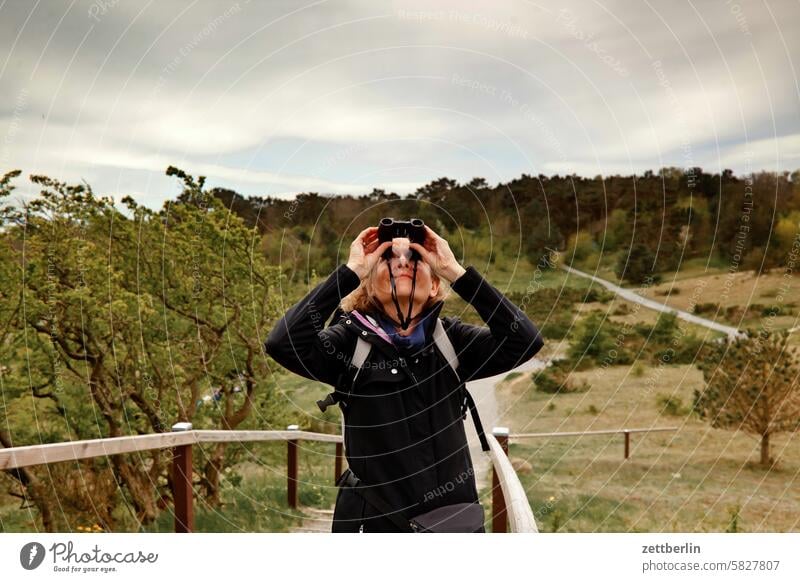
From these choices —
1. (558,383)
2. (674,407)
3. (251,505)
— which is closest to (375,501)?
(251,505)

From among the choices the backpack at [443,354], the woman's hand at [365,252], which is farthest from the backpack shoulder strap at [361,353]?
the woman's hand at [365,252]

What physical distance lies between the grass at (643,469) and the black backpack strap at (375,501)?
4.55 metres

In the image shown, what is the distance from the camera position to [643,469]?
38.5ft

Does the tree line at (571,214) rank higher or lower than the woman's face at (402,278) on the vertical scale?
higher

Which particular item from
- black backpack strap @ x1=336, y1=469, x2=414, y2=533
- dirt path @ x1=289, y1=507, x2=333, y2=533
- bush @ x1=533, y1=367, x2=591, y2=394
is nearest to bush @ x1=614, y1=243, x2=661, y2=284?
bush @ x1=533, y1=367, x2=591, y2=394

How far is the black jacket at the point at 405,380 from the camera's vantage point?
1900mm

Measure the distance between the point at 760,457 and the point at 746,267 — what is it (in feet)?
10.7

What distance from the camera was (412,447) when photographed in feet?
6.21

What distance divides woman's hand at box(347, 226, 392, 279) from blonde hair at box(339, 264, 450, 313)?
60 mm

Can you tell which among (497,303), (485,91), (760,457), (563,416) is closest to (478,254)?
(485,91)

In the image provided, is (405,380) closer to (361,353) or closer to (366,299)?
(361,353)

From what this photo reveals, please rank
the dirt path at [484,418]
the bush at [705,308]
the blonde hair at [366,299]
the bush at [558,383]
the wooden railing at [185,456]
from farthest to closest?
1. the bush at [705,308]
2. the bush at [558,383]
3. the dirt path at [484,418]
4. the wooden railing at [185,456]
5. the blonde hair at [366,299]

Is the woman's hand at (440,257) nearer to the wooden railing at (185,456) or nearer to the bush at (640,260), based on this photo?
the wooden railing at (185,456)

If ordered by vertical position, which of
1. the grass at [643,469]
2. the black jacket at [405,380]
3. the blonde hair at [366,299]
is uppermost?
the blonde hair at [366,299]
